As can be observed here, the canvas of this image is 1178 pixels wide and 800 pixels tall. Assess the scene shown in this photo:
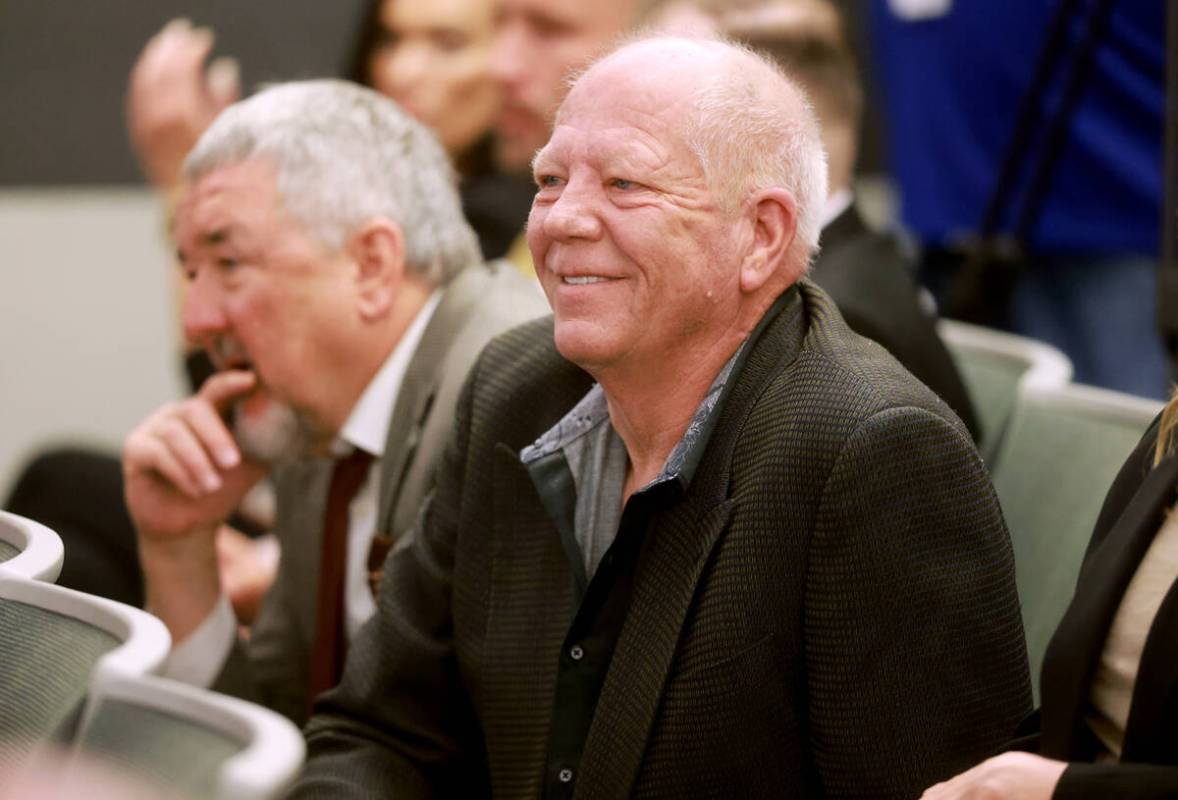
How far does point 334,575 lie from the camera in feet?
7.07

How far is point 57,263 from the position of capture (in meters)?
4.66

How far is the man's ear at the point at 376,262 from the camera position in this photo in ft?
7.06

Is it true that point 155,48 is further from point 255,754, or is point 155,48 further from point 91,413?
point 255,754

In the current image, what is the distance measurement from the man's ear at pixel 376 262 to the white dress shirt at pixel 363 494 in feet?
0.22

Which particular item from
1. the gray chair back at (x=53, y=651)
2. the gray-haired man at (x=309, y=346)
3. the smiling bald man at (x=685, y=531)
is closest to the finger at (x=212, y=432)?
the gray-haired man at (x=309, y=346)

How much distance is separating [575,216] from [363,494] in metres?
0.79

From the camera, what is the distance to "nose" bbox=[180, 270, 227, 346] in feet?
7.10

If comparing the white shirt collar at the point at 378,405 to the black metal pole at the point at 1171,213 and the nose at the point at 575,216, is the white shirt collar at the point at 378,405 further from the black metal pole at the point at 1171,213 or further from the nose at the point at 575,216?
the black metal pole at the point at 1171,213

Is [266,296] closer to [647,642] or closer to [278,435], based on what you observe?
[278,435]

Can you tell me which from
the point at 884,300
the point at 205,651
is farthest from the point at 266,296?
the point at 884,300

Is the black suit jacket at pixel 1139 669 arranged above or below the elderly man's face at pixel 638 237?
below

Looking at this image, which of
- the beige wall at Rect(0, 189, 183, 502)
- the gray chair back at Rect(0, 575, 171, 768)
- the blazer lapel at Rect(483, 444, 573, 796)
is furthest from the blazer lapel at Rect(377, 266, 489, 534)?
the beige wall at Rect(0, 189, 183, 502)

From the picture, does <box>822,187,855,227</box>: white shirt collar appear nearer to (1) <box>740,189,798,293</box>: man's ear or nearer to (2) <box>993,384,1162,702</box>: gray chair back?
(2) <box>993,384,1162,702</box>: gray chair back

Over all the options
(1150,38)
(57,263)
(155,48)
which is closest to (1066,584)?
(1150,38)
